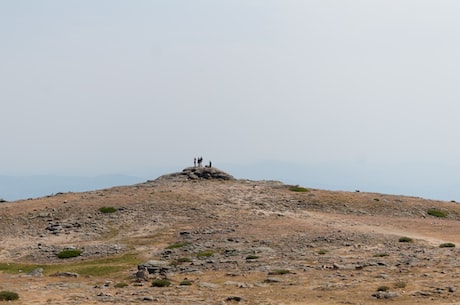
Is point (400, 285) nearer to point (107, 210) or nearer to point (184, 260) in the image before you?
point (184, 260)

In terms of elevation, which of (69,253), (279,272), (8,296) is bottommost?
(69,253)

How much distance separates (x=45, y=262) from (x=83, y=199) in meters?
21.1

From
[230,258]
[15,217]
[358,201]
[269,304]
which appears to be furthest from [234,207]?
[269,304]

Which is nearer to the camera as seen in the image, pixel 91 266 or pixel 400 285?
pixel 400 285

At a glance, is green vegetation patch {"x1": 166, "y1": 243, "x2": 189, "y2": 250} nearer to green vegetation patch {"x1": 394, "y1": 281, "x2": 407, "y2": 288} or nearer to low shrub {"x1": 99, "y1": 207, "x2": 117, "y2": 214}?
low shrub {"x1": 99, "y1": 207, "x2": 117, "y2": 214}

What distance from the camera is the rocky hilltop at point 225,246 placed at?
1115 inches

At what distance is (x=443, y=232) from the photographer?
5312cm

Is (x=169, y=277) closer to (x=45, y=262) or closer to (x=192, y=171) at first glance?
(x=45, y=262)

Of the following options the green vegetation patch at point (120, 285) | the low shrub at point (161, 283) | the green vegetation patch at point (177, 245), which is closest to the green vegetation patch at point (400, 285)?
the low shrub at point (161, 283)

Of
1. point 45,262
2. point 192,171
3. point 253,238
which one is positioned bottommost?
point 45,262

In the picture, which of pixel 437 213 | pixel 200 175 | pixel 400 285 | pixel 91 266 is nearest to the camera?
pixel 400 285

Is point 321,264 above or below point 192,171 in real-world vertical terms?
below

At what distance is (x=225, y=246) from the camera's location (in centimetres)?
4503

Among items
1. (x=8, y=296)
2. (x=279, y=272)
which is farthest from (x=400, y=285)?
(x=8, y=296)
